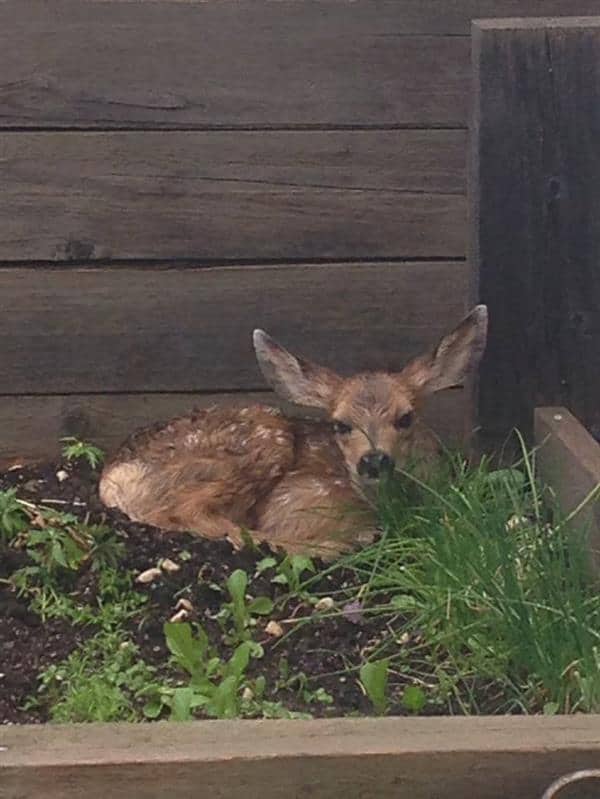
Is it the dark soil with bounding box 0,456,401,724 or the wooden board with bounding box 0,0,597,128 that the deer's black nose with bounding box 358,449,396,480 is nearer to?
the dark soil with bounding box 0,456,401,724

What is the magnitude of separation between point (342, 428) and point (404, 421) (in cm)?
18

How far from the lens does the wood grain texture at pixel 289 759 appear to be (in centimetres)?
241

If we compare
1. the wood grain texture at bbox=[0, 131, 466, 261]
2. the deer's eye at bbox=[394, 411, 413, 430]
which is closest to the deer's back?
the deer's eye at bbox=[394, 411, 413, 430]

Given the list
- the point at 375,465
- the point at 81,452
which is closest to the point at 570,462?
the point at 375,465

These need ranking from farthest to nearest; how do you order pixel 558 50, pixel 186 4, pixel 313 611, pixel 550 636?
pixel 186 4 → pixel 558 50 → pixel 313 611 → pixel 550 636

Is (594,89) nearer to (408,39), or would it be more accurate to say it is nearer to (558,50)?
(558,50)

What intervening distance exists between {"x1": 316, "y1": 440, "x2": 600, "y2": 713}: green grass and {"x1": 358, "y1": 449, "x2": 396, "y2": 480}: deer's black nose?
20 centimetres

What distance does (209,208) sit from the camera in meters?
4.99

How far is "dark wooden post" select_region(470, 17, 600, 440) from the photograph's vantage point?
14.3 ft

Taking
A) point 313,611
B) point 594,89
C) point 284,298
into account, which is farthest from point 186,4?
point 313,611

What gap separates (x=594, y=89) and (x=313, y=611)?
1.62 meters

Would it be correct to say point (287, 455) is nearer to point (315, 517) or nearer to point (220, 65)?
point (315, 517)

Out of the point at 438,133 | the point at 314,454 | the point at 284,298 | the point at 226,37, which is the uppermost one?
the point at 226,37

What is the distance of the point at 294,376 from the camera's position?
15.5 ft
